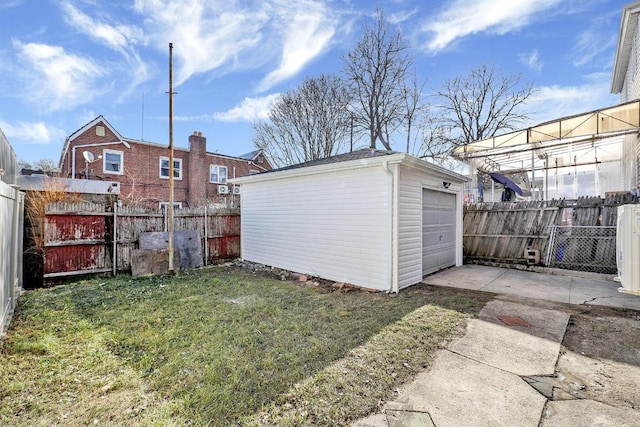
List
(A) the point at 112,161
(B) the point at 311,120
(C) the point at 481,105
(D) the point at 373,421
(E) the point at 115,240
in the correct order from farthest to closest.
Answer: (C) the point at 481,105, (B) the point at 311,120, (A) the point at 112,161, (E) the point at 115,240, (D) the point at 373,421

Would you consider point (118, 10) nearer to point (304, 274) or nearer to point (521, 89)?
point (304, 274)

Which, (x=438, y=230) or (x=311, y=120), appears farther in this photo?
(x=311, y=120)

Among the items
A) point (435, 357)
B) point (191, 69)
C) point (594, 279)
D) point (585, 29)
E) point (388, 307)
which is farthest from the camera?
point (191, 69)

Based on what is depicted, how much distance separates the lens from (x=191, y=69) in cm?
934

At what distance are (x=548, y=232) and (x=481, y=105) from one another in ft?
45.8

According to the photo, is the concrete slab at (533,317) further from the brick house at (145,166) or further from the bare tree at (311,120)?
the bare tree at (311,120)

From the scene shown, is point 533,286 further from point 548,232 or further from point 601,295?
point 548,232

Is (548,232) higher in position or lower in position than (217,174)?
lower

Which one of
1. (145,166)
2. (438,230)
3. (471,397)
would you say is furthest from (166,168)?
(471,397)

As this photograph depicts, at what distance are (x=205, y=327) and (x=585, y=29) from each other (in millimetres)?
13052

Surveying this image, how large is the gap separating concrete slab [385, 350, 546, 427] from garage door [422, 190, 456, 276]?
4230 mm

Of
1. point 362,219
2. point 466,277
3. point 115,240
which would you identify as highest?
point 362,219

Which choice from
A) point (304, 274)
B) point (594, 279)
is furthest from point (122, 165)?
point (594, 279)

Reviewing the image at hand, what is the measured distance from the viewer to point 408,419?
2086mm
